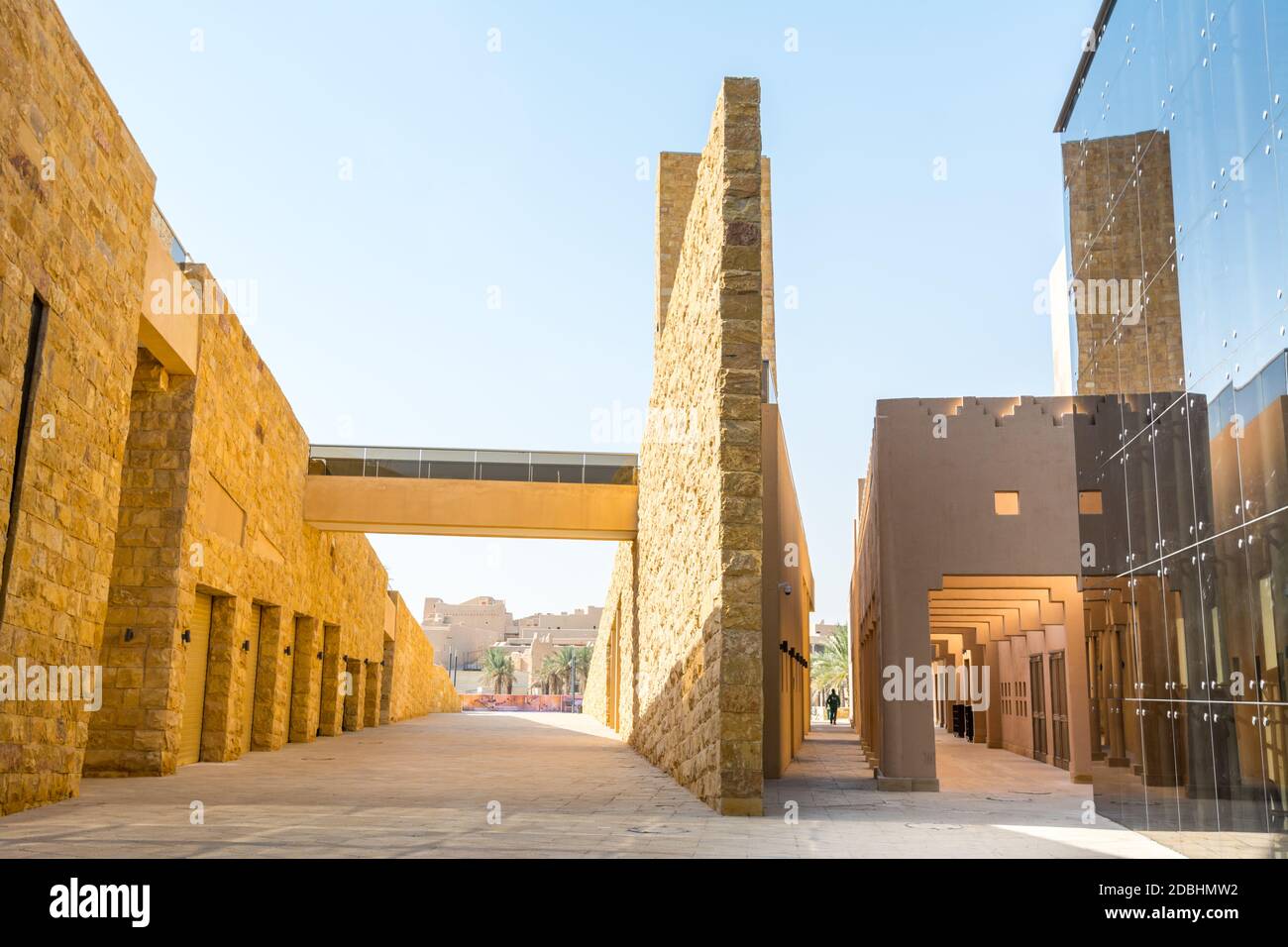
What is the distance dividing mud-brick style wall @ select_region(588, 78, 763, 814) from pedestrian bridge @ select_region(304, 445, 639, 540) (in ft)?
22.9

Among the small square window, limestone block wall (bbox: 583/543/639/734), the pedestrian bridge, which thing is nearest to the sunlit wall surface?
the small square window

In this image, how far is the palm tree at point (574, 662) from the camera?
73125 mm

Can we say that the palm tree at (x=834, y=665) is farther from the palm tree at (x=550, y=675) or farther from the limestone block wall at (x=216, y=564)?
the limestone block wall at (x=216, y=564)

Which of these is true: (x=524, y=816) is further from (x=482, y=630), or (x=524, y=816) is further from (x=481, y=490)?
(x=482, y=630)

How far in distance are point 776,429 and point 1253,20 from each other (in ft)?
31.5

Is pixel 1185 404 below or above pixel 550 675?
above

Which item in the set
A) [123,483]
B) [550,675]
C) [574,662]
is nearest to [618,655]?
[123,483]

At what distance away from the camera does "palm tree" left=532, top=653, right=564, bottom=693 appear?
75438mm

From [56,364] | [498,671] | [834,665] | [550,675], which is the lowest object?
[550,675]

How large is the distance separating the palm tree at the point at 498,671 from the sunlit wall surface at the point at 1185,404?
72141 millimetres

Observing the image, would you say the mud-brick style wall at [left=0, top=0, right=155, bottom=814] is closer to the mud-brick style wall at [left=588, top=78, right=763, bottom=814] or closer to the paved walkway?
the paved walkway

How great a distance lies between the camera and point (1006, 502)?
477 inches

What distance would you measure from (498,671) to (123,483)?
225 feet
